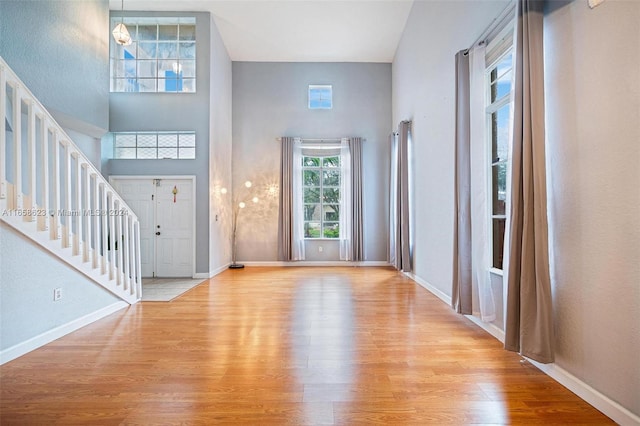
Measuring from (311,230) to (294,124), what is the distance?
2.48 metres

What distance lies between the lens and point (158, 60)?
19.8 feet

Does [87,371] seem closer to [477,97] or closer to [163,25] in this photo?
[477,97]

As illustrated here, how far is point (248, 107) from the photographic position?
7203 millimetres

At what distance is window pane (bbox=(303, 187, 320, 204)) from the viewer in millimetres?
7387

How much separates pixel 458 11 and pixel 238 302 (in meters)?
4.42

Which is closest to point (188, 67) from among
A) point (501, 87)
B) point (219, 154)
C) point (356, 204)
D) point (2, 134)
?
point (219, 154)

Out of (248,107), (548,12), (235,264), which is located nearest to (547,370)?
(548,12)

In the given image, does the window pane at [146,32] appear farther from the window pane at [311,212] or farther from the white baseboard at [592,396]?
the white baseboard at [592,396]

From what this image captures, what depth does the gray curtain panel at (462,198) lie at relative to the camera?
3191 millimetres

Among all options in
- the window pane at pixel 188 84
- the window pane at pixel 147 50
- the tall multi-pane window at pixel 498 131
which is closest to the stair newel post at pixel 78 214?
the window pane at pixel 188 84

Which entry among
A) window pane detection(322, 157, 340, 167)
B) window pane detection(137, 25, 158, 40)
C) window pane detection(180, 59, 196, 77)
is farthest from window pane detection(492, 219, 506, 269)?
window pane detection(137, 25, 158, 40)

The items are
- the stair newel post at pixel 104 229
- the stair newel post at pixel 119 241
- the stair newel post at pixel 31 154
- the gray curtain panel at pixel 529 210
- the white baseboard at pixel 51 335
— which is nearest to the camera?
the gray curtain panel at pixel 529 210

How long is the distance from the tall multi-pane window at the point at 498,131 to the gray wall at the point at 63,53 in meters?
5.13

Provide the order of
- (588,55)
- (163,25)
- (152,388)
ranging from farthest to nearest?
(163,25) < (152,388) < (588,55)
